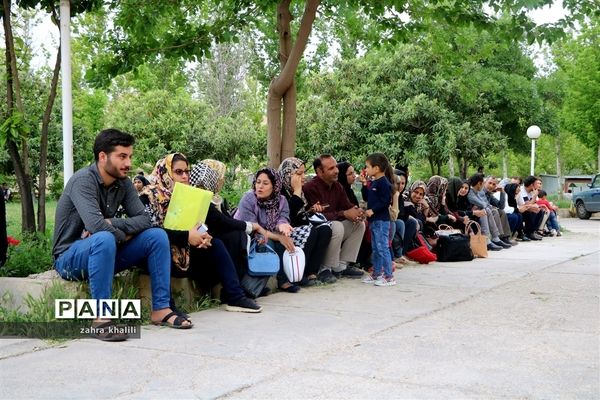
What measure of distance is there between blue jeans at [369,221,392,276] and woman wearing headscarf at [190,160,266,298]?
5.99 feet

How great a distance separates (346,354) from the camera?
515 centimetres

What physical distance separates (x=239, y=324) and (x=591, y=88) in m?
30.3

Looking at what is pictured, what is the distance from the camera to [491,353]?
525 cm

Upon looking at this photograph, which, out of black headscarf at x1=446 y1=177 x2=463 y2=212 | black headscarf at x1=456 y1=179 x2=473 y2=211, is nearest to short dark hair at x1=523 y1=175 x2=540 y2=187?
black headscarf at x1=456 y1=179 x2=473 y2=211

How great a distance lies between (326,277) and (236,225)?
197 cm

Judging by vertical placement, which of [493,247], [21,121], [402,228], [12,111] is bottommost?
[493,247]

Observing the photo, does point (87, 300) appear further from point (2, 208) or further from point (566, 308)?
point (566, 308)

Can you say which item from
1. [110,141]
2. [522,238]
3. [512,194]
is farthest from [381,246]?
[522,238]

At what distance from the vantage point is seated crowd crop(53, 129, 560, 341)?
5.79m

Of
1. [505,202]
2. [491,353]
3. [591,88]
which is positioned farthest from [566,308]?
[591,88]

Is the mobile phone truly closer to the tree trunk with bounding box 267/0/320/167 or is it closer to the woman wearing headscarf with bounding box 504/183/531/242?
the tree trunk with bounding box 267/0/320/167

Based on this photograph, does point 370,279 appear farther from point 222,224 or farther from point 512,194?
point 512,194

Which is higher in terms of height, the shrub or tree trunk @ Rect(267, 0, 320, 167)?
tree trunk @ Rect(267, 0, 320, 167)

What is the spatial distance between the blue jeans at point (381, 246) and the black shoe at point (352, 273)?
2.28 feet
